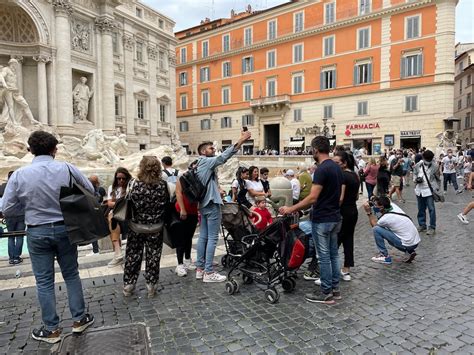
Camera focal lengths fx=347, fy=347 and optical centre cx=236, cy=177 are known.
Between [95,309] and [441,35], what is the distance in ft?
111

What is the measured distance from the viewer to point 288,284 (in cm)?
445

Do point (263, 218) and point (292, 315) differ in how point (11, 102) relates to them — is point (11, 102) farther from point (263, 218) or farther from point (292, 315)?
point (292, 315)

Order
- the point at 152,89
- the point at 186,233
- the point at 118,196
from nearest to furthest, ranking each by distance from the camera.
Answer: the point at 186,233, the point at 118,196, the point at 152,89

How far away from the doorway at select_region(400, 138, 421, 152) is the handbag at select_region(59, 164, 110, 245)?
3213 cm

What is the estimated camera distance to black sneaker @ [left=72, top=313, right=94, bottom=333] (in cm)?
349

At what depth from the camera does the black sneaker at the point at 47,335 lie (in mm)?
3345

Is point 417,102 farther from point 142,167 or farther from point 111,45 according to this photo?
point 142,167

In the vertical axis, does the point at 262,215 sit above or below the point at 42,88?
below

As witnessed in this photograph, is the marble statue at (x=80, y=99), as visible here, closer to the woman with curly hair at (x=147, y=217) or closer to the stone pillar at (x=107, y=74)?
the stone pillar at (x=107, y=74)

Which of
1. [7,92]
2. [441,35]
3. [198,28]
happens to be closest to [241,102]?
[198,28]

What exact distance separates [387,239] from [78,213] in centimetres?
459

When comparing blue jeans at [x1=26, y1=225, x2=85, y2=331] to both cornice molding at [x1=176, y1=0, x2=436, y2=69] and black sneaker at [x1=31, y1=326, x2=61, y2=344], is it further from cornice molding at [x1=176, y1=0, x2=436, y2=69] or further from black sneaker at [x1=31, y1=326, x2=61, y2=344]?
cornice molding at [x1=176, y1=0, x2=436, y2=69]

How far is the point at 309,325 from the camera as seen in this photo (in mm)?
3627

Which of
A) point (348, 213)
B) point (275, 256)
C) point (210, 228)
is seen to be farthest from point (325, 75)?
point (275, 256)
